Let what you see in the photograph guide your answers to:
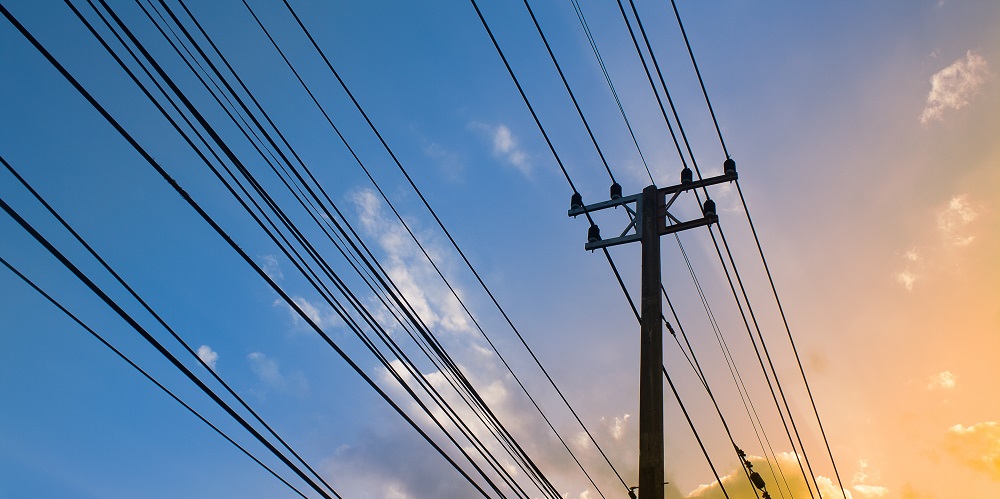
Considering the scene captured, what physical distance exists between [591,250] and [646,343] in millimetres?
1968

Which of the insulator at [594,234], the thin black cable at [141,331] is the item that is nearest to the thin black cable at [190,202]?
the thin black cable at [141,331]

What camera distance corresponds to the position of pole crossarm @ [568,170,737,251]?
382 inches

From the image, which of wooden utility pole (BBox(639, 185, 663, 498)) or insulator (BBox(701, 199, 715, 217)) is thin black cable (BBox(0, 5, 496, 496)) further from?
insulator (BBox(701, 199, 715, 217))

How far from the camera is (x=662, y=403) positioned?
317 inches

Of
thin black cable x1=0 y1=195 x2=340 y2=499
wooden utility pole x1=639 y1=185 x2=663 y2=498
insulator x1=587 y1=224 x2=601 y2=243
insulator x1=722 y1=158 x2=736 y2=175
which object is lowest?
thin black cable x1=0 y1=195 x2=340 y2=499

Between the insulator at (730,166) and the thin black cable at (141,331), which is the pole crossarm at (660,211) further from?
the thin black cable at (141,331)

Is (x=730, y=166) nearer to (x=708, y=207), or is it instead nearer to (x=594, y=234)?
(x=708, y=207)

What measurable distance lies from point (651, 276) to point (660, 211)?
1276 millimetres

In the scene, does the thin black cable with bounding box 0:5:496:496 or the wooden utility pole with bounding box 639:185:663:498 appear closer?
the thin black cable with bounding box 0:5:496:496

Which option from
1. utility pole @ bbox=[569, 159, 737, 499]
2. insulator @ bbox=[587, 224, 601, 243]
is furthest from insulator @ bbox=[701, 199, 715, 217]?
insulator @ bbox=[587, 224, 601, 243]

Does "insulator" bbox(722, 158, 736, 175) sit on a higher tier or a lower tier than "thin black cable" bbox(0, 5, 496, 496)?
higher

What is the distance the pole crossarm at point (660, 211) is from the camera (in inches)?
382

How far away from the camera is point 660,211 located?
9977 mm

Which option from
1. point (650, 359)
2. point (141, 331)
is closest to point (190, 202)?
point (141, 331)
